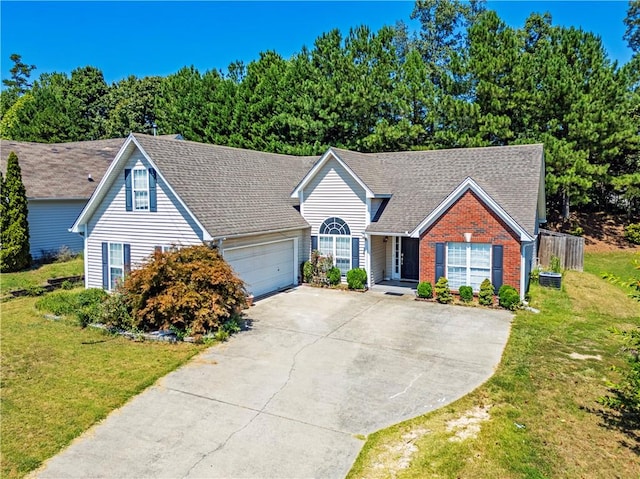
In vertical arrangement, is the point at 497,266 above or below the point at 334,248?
below

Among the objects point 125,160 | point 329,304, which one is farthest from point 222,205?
point 329,304

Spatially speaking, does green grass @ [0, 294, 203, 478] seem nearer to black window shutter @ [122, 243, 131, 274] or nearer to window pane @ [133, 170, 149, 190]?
black window shutter @ [122, 243, 131, 274]

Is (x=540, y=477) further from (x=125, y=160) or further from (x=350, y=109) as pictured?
(x=350, y=109)

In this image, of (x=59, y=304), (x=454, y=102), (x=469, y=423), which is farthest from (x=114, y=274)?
(x=454, y=102)

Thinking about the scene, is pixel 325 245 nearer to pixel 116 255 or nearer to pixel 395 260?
pixel 395 260

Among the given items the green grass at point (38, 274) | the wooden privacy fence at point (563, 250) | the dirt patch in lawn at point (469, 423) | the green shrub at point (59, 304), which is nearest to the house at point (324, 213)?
the green shrub at point (59, 304)
